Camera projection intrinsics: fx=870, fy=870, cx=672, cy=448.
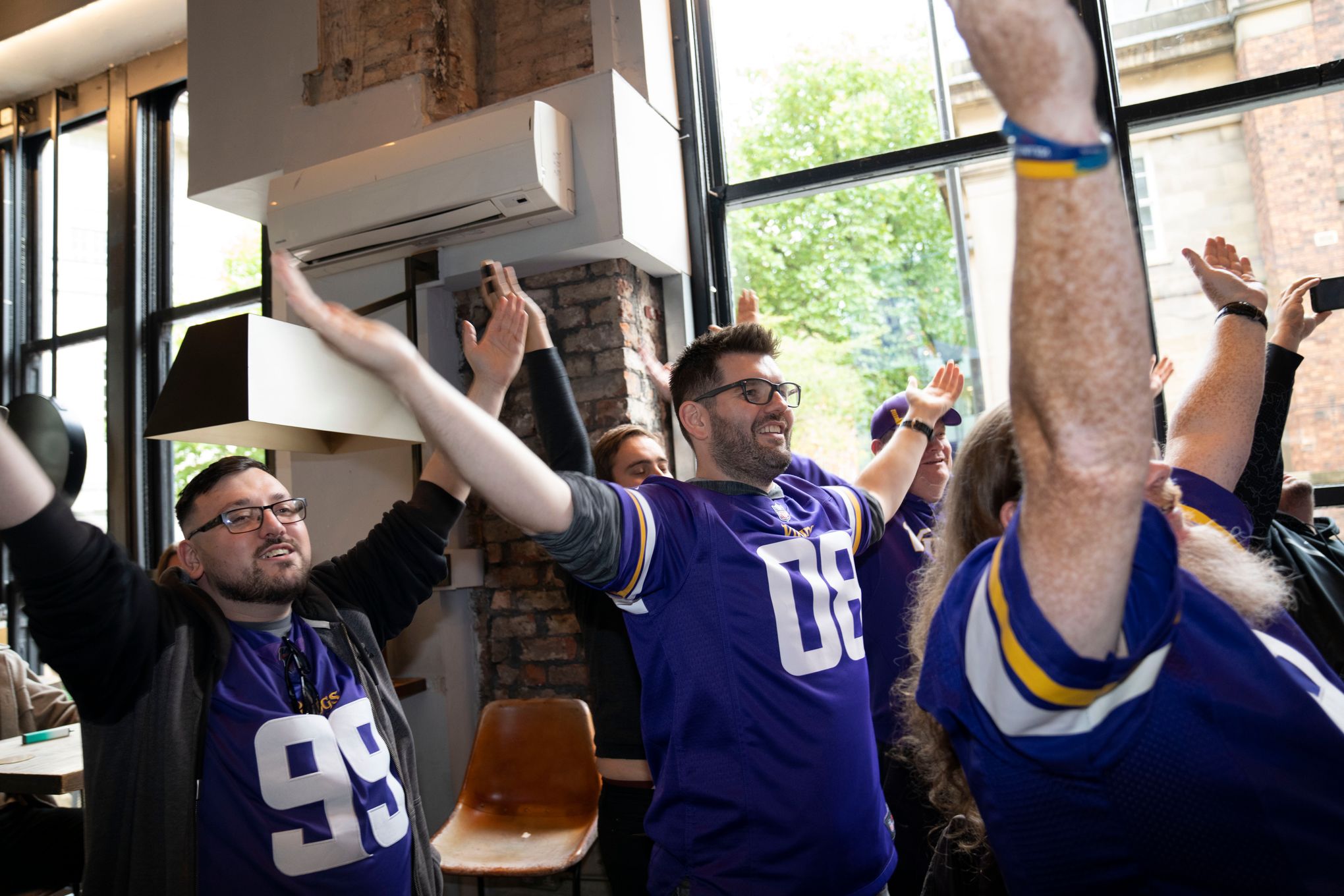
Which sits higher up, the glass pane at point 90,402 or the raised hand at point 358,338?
the glass pane at point 90,402

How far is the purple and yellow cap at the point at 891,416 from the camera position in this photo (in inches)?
103

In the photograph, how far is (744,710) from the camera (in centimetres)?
151

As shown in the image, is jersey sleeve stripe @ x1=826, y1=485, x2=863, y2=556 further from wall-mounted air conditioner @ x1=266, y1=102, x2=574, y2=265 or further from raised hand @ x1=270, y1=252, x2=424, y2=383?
wall-mounted air conditioner @ x1=266, y1=102, x2=574, y2=265

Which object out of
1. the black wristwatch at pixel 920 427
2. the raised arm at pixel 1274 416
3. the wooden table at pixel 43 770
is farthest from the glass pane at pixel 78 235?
the raised arm at pixel 1274 416

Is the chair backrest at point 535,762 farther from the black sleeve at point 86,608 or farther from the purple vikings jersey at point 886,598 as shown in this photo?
the black sleeve at point 86,608

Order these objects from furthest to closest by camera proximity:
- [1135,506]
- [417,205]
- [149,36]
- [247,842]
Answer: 1. [149,36]
2. [417,205]
3. [247,842]
4. [1135,506]


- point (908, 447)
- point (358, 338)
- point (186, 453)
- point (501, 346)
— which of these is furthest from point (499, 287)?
point (186, 453)

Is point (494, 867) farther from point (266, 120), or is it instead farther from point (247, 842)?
point (266, 120)

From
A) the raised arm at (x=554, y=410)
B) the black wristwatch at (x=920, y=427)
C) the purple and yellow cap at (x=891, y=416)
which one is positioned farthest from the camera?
the purple and yellow cap at (x=891, y=416)

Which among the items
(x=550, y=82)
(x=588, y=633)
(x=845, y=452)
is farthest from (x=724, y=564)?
(x=550, y=82)

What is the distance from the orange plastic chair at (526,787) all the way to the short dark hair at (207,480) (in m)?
1.23

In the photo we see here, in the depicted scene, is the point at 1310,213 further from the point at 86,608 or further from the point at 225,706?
the point at 86,608

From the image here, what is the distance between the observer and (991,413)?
1077 mm

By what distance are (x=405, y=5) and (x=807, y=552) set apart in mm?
2869
